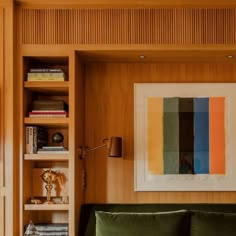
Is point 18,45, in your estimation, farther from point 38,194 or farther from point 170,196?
point 170,196

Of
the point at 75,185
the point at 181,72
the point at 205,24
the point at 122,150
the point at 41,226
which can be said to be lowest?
the point at 41,226

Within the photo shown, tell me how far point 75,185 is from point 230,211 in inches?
50.0

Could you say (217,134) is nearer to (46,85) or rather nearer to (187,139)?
(187,139)

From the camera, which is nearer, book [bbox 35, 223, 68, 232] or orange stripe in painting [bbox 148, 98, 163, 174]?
book [bbox 35, 223, 68, 232]

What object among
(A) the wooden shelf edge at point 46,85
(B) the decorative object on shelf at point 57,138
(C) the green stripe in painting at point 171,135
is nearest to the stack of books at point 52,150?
(B) the decorative object on shelf at point 57,138

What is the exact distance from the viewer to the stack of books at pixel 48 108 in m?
3.80

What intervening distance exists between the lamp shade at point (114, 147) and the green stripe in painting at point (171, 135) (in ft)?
1.39

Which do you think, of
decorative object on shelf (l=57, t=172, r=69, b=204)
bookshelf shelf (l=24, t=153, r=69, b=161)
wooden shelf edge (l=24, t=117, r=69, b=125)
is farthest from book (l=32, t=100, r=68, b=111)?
decorative object on shelf (l=57, t=172, r=69, b=204)

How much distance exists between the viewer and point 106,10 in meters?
3.71

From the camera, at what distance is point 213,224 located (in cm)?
356

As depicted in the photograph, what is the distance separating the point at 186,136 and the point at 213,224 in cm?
85

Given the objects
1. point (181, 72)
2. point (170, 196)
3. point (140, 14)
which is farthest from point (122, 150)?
point (140, 14)

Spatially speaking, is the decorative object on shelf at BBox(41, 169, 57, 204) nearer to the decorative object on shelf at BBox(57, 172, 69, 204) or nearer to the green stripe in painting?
the decorative object on shelf at BBox(57, 172, 69, 204)

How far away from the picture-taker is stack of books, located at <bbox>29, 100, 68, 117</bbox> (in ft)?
12.5
